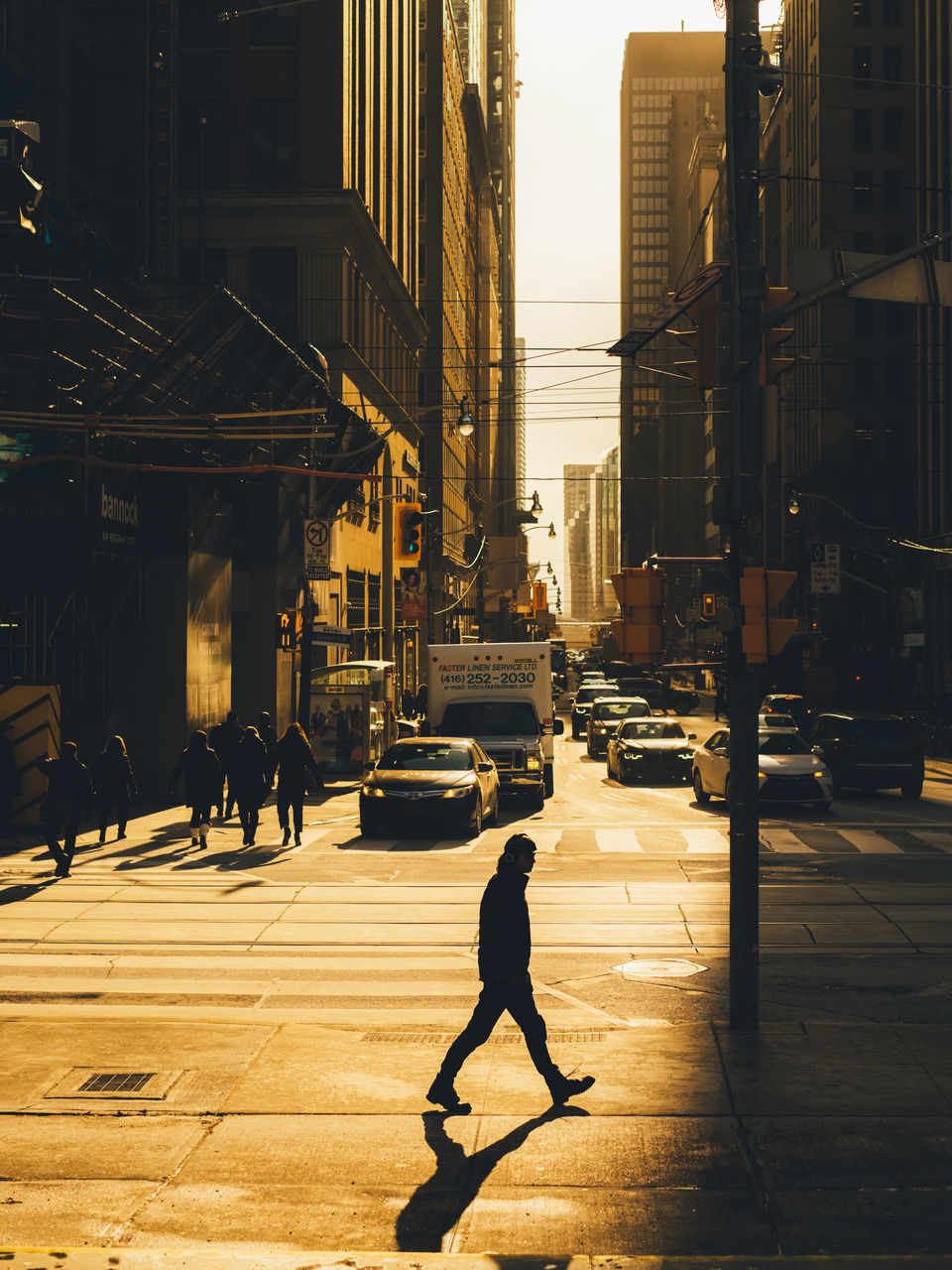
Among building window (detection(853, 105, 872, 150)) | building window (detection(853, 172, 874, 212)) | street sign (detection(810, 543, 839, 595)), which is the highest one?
building window (detection(853, 105, 872, 150))

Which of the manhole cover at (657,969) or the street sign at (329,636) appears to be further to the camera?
the street sign at (329,636)

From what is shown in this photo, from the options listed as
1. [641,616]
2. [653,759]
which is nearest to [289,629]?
[653,759]

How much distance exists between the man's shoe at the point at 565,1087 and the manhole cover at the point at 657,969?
379 centimetres

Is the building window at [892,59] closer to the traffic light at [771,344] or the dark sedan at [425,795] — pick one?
the dark sedan at [425,795]

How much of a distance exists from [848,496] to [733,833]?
7739 cm

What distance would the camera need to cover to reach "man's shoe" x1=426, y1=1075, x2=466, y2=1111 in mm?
8766

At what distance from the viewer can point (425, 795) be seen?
73.8ft

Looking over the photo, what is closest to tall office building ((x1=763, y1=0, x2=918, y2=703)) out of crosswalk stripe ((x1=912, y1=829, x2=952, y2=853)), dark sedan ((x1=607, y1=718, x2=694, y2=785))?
dark sedan ((x1=607, y1=718, x2=694, y2=785))

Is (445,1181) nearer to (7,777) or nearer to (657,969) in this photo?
(657,969)

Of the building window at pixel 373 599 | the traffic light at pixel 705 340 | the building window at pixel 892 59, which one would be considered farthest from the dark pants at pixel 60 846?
the building window at pixel 892 59

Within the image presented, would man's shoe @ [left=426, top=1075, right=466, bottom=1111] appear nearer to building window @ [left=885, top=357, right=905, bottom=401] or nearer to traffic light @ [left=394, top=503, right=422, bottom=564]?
traffic light @ [left=394, top=503, right=422, bottom=564]

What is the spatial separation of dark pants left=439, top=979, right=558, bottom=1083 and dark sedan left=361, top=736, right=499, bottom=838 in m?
13.5

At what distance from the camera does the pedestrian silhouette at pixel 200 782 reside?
21844 millimetres

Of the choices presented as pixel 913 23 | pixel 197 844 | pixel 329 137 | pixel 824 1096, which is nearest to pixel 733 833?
pixel 824 1096
